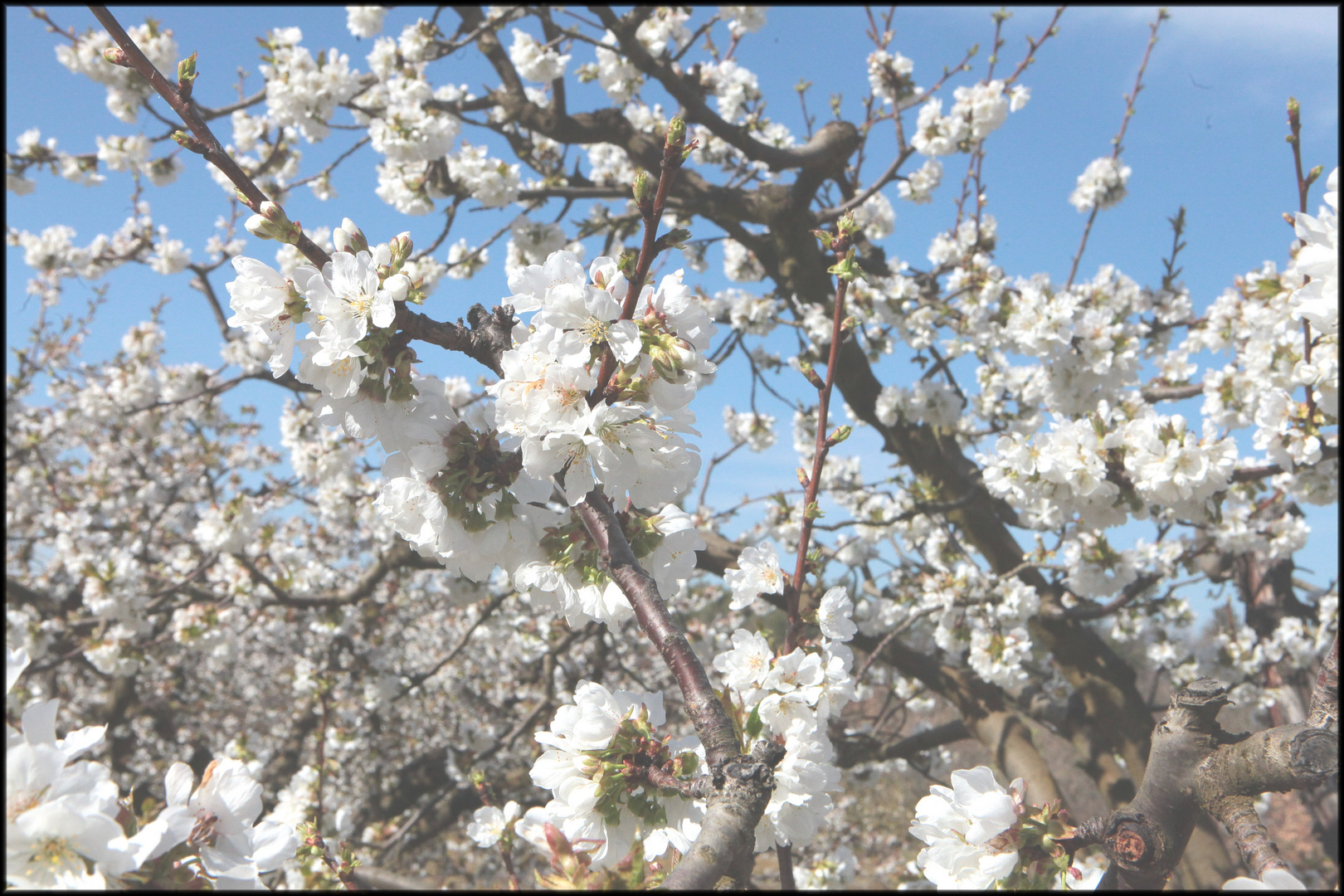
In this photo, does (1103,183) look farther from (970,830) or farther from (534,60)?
(970,830)

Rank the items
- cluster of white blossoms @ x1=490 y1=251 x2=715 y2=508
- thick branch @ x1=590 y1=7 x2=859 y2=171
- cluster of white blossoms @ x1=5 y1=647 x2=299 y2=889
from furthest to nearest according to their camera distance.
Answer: thick branch @ x1=590 y1=7 x2=859 y2=171
cluster of white blossoms @ x1=490 y1=251 x2=715 y2=508
cluster of white blossoms @ x1=5 y1=647 x2=299 y2=889

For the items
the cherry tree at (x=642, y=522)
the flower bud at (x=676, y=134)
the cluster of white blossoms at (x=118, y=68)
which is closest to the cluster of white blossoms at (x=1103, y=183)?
the cherry tree at (x=642, y=522)

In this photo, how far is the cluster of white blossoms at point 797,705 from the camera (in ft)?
5.16

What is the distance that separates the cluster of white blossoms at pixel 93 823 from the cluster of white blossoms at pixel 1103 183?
6.00m

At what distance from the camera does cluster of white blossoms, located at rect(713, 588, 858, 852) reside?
157cm

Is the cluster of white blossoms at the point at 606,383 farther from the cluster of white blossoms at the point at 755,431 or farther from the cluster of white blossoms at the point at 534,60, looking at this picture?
the cluster of white blossoms at the point at 755,431

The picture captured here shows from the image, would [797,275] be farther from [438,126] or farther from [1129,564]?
[1129,564]

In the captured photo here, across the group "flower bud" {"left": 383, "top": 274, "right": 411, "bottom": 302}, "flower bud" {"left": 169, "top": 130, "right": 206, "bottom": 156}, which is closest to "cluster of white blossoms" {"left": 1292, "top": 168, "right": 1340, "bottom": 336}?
"flower bud" {"left": 383, "top": 274, "right": 411, "bottom": 302}

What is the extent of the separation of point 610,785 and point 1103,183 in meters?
5.76

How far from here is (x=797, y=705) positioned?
1758mm

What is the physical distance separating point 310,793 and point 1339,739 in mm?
4743

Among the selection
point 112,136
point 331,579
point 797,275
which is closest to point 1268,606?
point 797,275

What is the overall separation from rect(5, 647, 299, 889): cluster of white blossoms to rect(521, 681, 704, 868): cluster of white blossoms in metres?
0.46

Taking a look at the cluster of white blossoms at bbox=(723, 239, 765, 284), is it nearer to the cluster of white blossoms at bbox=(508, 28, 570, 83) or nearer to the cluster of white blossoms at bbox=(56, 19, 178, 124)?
the cluster of white blossoms at bbox=(508, 28, 570, 83)
